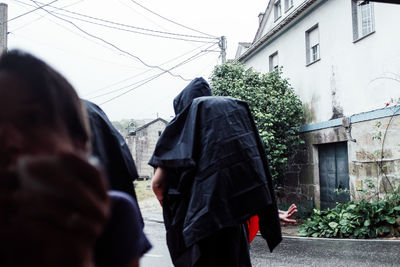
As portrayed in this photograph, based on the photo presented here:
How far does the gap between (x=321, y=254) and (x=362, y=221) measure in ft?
7.02

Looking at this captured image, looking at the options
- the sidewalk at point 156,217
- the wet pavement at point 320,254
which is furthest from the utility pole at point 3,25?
the wet pavement at point 320,254

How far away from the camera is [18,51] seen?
0.79m

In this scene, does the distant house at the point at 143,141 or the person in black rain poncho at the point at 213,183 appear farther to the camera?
the distant house at the point at 143,141

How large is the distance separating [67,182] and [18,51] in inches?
13.8

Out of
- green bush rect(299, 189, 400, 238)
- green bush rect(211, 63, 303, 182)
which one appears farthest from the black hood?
green bush rect(211, 63, 303, 182)

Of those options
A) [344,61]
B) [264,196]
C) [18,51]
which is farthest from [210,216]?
[344,61]

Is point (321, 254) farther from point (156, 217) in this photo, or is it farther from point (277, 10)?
point (277, 10)

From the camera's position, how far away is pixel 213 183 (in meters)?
2.32

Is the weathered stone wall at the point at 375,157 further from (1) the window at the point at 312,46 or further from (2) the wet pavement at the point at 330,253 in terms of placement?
(1) the window at the point at 312,46

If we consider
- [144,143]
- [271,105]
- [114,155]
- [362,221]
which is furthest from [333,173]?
[144,143]

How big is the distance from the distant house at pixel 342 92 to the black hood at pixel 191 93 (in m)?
6.86

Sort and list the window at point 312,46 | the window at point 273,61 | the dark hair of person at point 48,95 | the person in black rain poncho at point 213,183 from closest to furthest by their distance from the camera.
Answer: the dark hair of person at point 48,95 → the person in black rain poncho at point 213,183 → the window at point 312,46 → the window at point 273,61

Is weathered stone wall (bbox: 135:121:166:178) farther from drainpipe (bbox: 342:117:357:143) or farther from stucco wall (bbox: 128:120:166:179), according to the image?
drainpipe (bbox: 342:117:357:143)

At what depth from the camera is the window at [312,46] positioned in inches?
493
